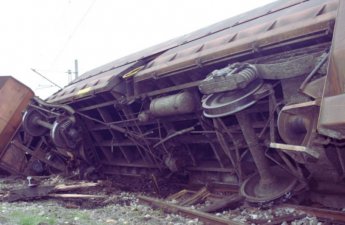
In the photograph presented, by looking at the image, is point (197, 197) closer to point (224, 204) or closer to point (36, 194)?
point (224, 204)

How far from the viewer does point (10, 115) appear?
11148 millimetres

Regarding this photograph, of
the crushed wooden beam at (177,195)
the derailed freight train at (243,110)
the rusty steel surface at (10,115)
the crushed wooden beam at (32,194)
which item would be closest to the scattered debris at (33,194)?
the crushed wooden beam at (32,194)

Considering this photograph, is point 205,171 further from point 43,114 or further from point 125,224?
point 43,114

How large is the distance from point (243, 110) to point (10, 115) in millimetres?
8068

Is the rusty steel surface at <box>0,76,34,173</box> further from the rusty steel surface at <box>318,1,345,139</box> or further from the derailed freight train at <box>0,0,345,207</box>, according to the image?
the rusty steel surface at <box>318,1,345,139</box>

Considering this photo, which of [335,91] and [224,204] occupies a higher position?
[335,91]

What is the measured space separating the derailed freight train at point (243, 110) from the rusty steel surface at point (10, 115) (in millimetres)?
2234

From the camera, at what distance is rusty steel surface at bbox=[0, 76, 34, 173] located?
11070mm

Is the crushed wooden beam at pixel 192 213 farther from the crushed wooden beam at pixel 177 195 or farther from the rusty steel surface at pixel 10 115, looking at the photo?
the rusty steel surface at pixel 10 115

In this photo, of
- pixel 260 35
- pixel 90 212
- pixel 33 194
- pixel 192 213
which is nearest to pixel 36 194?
pixel 33 194

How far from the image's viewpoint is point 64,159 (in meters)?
11.2

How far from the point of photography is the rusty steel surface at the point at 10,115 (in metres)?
11.1

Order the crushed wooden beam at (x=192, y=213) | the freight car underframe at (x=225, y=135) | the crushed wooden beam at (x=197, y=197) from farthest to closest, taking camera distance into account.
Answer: the crushed wooden beam at (x=197, y=197) → the crushed wooden beam at (x=192, y=213) → the freight car underframe at (x=225, y=135)

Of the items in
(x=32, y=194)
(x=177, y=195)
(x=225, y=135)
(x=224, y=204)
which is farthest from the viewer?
(x=32, y=194)
